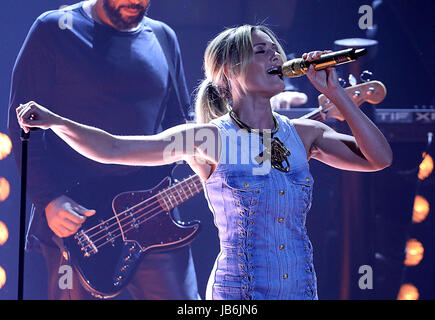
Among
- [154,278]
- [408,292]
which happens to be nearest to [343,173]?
[408,292]

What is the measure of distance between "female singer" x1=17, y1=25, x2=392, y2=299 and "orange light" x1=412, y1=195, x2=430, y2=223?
1487mm

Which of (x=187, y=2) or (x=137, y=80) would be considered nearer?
(x=137, y=80)

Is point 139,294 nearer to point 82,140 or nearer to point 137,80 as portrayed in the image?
point 137,80

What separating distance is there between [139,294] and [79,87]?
1.04 m

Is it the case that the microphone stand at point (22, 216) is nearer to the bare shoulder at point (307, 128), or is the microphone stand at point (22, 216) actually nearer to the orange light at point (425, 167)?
the bare shoulder at point (307, 128)

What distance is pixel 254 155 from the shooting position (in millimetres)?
1594

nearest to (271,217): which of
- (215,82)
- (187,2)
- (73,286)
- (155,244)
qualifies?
(215,82)

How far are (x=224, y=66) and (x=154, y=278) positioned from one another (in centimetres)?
139

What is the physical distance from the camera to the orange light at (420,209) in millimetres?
3037

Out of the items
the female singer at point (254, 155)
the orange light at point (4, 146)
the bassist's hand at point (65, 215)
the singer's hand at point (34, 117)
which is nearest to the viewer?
the singer's hand at point (34, 117)

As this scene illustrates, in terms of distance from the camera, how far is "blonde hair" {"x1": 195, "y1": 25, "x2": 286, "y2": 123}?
1.68 metres

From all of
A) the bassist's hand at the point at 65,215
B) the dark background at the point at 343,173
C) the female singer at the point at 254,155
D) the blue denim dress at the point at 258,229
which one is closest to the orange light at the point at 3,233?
the dark background at the point at 343,173

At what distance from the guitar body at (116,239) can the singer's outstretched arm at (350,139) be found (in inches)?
45.9

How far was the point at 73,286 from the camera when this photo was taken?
268cm
